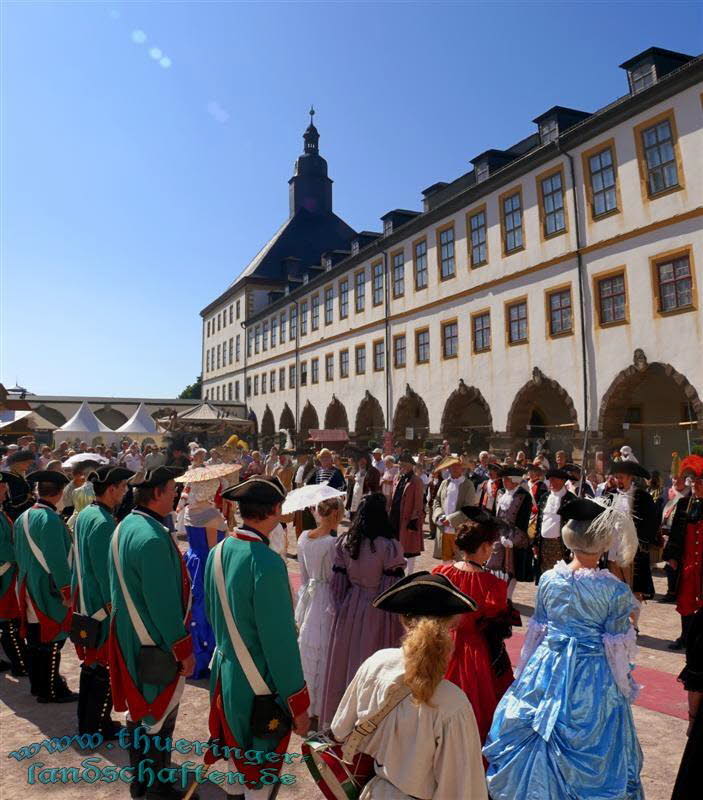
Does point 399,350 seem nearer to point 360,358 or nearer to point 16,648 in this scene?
point 360,358

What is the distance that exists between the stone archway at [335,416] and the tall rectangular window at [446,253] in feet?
36.3

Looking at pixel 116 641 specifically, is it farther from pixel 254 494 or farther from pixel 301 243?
pixel 301 243

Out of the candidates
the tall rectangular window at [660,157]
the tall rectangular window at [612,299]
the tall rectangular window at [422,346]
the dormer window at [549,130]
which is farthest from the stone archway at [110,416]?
the tall rectangular window at [660,157]

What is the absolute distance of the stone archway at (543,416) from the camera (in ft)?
65.4

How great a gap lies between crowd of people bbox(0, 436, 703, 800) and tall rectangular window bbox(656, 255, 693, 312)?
14.6 metres

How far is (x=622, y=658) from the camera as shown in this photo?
10.5ft

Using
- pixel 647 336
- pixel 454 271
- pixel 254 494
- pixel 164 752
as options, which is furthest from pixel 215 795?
pixel 454 271

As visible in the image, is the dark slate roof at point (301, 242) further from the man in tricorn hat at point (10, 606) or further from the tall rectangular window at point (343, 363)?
the man in tricorn hat at point (10, 606)

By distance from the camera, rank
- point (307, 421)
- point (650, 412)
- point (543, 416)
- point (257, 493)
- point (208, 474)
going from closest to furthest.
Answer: point (257, 493) → point (208, 474) → point (650, 412) → point (543, 416) → point (307, 421)

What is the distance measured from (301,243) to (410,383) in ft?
95.8

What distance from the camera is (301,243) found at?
172 feet

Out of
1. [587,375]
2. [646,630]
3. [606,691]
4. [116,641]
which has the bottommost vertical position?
[646,630]

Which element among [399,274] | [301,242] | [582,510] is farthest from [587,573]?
[301,242]

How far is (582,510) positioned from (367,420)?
2816 cm
